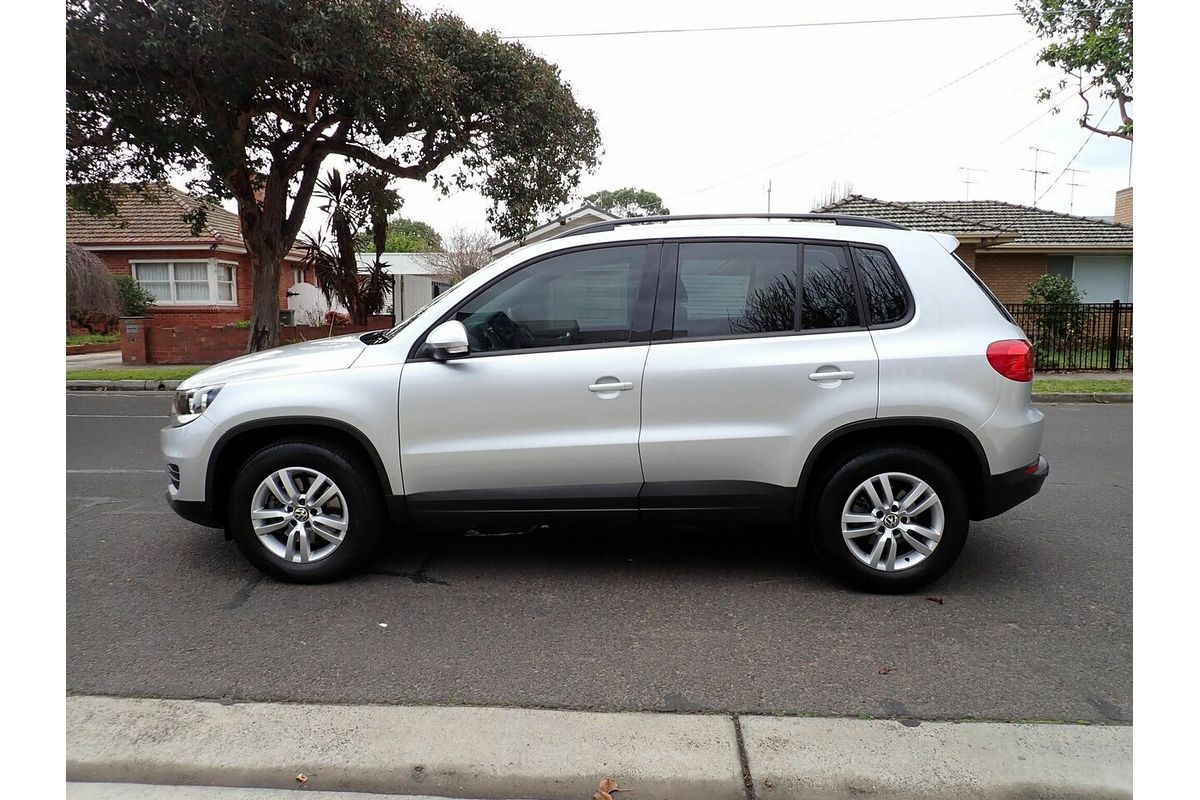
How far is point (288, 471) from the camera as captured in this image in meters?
4.34

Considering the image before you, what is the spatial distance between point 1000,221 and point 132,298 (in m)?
25.9

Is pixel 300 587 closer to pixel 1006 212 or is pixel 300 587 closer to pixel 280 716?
pixel 280 716

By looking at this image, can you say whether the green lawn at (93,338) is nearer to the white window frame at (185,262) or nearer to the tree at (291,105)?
the white window frame at (185,262)

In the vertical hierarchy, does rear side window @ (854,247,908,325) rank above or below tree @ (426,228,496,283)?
below

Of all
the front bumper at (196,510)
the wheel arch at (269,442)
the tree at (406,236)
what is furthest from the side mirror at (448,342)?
the tree at (406,236)

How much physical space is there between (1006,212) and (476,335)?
954 inches

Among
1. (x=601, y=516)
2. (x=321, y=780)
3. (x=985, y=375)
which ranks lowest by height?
(x=321, y=780)

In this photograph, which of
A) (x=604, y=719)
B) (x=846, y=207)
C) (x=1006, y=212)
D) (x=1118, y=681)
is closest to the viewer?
(x=604, y=719)

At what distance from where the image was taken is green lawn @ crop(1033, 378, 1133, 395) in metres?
13.2

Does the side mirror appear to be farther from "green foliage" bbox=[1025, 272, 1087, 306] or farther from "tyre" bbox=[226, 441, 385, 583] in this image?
"green foliage" bbox=[1025, 272, 1087, 306]

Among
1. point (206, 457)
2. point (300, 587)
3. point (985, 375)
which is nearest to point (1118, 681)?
point (985, 375)

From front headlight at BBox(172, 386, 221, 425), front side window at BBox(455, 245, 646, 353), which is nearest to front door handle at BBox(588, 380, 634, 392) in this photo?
front side window at BBox(455, 245, 646, 353)

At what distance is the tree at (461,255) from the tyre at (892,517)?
3109 centimetres

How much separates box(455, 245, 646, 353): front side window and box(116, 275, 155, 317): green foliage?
24.4 metres
